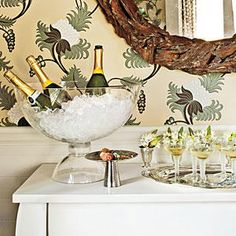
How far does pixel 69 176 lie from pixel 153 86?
1.48 feet

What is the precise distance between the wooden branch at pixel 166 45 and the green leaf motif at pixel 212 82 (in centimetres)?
3

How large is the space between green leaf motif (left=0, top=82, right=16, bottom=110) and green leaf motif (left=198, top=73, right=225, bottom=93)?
0.64 meters

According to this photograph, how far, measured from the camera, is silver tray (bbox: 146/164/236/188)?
1289 mm

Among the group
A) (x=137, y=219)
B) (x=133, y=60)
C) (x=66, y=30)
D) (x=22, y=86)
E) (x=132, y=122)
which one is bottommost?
(x=137, y=219)

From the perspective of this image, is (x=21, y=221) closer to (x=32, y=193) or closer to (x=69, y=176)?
(x=32, y=193)

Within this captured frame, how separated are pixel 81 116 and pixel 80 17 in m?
0.46

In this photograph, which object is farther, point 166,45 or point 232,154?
point 166,45

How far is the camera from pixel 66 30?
1590 millimetres

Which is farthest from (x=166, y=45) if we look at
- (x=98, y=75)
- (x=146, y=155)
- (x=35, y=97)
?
(x=35, y=97)

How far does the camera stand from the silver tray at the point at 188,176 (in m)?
1.29

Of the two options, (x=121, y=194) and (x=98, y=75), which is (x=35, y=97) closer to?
(x=98, y=75)

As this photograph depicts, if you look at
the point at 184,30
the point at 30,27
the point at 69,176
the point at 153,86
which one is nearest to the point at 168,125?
the point at 153,86

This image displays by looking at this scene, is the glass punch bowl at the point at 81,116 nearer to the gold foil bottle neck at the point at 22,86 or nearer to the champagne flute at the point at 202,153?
the gold foil bottle neck at the point at 22,86

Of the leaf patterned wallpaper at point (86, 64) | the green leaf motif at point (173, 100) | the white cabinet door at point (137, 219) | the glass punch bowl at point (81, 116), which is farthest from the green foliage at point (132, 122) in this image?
the white cabinet door at point (137, 219)
